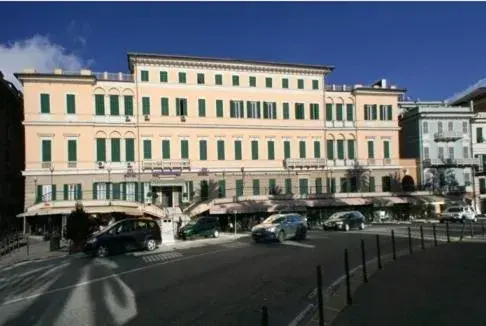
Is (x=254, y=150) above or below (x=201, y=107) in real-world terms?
below

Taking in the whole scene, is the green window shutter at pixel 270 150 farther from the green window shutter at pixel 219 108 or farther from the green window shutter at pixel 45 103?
the green window shutter at pixel 45 103

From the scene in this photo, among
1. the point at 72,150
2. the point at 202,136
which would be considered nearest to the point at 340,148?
the point at 202,136

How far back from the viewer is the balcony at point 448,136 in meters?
57.5

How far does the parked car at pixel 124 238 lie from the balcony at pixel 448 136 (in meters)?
42.8

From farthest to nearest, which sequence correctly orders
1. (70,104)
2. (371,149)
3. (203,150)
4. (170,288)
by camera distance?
(371,149)
(203,150)
(70,104)
(170,288)

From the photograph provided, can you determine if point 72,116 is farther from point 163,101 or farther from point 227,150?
point 227,150

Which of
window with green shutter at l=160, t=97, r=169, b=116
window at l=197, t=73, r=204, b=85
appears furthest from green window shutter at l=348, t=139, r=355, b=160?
window with green shutter at l=160, t=97, r=169, b=116

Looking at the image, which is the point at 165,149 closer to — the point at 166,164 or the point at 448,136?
the point at 166,164

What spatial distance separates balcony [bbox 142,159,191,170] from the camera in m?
45.4

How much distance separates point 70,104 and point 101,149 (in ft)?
15.9

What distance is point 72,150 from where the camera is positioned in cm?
4412

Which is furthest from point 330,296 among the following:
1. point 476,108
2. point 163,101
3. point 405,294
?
point 476,108

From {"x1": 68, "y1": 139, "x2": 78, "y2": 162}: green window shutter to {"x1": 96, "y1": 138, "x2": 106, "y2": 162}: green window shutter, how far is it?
1.90 m

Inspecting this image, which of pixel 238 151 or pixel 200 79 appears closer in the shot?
pixel 200 79
